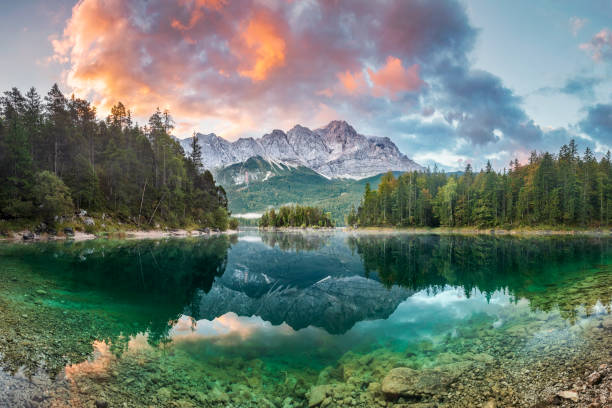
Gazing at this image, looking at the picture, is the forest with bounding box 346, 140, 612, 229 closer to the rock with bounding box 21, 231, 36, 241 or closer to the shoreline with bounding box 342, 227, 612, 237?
the shoreline with bounding box 342, 227, 612, 237

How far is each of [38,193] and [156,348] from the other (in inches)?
2092

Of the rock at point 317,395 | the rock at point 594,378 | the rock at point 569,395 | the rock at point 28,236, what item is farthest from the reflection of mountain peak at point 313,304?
the rock at point 28,236

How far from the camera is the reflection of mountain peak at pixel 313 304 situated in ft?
46.6

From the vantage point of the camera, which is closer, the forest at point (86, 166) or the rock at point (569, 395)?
the rock at point (569, 395)

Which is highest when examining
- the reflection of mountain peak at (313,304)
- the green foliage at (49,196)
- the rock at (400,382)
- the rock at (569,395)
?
the green foliage at (49,196)

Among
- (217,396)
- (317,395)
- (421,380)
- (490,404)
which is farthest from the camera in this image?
(421,380)

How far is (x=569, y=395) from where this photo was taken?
20.7 ft

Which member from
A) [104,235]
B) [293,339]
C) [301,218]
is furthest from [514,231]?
[104,235]

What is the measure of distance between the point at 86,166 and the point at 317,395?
73.2 m

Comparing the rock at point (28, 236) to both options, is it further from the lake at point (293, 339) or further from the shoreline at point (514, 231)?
the shoreline at point (514, 231)

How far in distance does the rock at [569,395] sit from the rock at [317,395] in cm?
538

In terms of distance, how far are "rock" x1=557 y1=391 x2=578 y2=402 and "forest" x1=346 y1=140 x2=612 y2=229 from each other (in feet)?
335

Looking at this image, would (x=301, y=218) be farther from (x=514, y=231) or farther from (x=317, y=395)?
(x=317, y=395)

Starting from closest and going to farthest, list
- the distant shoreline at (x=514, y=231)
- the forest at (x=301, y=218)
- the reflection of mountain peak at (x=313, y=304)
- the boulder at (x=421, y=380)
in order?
the boulder at (x=421, y=380) → the reflection of mountain peak at (x=313, y=304) → the distant shoreline at (x=514, y=231) → the forest at (x=301, y=218)
